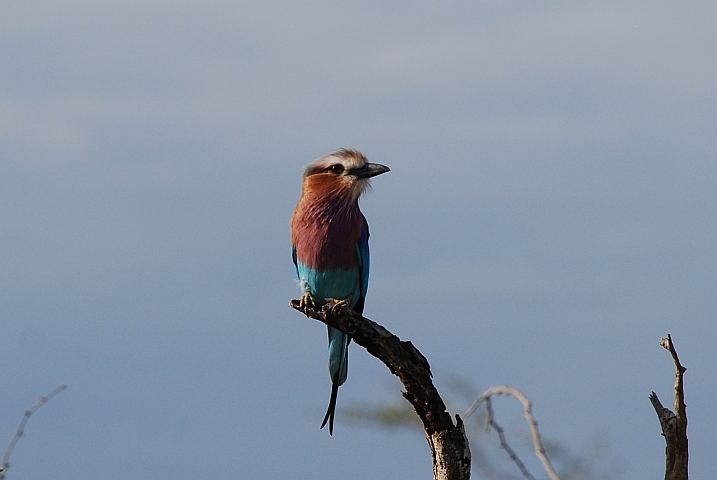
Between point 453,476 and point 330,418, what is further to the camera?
point 330,418

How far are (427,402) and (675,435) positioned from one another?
1.47m

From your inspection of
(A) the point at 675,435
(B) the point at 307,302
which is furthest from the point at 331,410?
(A) the point at 675,435

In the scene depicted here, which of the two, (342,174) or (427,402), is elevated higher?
(342,174)

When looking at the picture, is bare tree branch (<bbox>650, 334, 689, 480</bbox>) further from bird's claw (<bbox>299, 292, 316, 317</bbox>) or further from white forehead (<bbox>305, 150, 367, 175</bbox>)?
white forehead (<bbox>305, 150, 367, 175</bbox>)

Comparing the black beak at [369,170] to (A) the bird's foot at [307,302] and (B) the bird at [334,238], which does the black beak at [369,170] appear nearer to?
(B) the bird at [334,238]

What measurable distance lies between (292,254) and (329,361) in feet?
2.95

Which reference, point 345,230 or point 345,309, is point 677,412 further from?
point 345,230

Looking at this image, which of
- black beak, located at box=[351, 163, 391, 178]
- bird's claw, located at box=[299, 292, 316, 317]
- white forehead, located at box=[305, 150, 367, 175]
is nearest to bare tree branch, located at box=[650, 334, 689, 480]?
bird's claw, located at box=[299, 292, 316, 317]

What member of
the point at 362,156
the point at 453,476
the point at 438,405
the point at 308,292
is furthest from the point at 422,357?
the point at 362,156

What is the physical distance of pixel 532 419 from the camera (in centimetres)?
506

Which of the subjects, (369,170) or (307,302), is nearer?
(307,302)

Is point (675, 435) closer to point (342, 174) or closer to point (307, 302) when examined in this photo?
point (307, 302)

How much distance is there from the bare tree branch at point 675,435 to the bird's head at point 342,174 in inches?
Result: 111

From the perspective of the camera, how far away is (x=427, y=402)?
5609 millimetres
